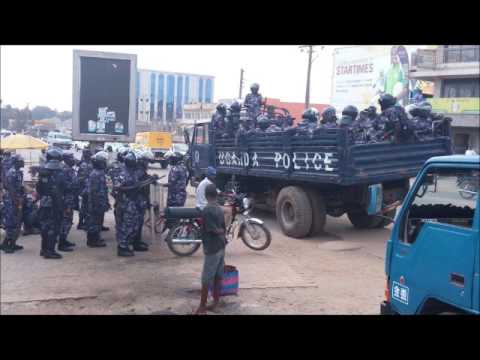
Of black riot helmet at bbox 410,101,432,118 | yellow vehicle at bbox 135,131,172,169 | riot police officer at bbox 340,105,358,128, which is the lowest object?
yellow vehicle at bbox 135,131,172,169

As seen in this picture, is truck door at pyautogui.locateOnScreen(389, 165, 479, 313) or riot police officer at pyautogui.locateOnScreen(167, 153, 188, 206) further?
riot police officer at pyautogui.locateOnScreen(167, 153, 188, 206)

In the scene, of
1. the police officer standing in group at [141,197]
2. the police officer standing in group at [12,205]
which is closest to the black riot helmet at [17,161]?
the police officer standing in group at [12,205]

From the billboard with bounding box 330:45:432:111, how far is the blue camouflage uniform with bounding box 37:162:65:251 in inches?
1238

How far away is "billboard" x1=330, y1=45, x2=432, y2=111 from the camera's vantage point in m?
36.2

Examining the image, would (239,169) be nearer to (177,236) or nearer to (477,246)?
(177,236)

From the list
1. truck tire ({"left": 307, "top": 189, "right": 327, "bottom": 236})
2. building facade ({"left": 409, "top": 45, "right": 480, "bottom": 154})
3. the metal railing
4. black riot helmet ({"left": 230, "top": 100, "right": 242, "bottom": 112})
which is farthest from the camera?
the metal railing

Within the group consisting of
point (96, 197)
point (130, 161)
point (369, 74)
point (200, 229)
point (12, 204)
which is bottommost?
point (200, 229)

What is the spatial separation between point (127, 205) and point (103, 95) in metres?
2.55

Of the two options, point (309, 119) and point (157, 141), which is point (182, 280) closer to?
point (309, 119)

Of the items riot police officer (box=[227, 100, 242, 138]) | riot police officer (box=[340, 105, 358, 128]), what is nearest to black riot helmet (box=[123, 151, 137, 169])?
riot police officer (box=[340, 105, 358, 128])

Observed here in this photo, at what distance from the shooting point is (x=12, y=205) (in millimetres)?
7184

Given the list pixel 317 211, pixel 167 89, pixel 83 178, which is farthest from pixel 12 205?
pixel 167 89

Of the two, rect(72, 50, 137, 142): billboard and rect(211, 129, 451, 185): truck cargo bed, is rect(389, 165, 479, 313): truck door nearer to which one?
rect(211, 129, 451, 185): truck cargo bed

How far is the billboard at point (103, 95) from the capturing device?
856cm
